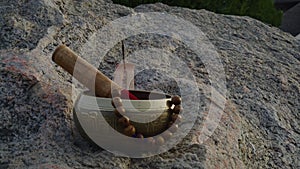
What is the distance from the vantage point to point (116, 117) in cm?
249

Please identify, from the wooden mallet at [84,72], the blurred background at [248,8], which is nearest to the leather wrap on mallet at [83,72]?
the wooden mallet at [84,72]

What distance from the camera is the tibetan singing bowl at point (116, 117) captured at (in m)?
2.50

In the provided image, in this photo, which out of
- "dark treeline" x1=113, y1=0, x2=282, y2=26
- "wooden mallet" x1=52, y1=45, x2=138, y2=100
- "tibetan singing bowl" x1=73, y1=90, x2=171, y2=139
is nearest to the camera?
"tibetan singing bowl" x1=73, y1=90, x2=171, y2=139

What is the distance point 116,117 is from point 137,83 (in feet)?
2.51

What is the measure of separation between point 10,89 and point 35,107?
19 cm

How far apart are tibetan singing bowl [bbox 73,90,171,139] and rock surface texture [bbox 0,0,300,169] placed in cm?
13

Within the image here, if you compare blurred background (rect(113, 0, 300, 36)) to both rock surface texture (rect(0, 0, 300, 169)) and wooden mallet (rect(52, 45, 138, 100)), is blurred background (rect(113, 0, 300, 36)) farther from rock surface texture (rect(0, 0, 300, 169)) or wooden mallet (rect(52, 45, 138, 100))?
wooden mallet (rect(52, 45, 138, 100))

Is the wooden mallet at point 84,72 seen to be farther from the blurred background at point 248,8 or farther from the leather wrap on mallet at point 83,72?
the blurred background at point 248,8

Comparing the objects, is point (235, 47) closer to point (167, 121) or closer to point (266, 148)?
point (266, 148)

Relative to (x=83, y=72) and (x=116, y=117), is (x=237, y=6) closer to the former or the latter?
(x=83, y=72)

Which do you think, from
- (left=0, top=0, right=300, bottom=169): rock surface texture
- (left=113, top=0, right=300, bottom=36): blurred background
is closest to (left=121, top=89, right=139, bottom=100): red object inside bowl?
(left=0, top=0, right=300, bottom=169): rock surface texture

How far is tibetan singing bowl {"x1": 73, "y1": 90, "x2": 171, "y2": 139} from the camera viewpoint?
8.20 feet

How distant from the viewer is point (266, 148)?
3.19 m

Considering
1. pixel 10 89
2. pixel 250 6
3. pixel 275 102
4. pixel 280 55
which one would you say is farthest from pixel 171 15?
pixel 250 6
